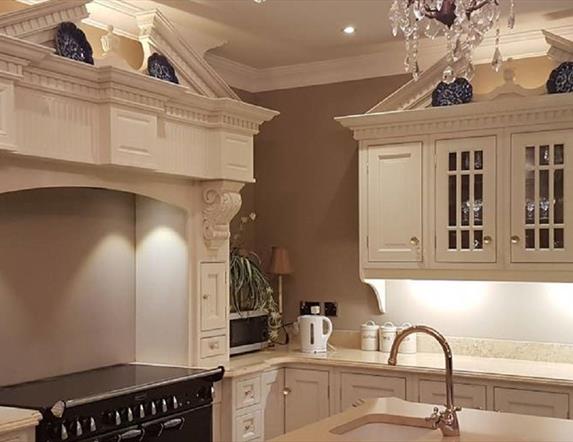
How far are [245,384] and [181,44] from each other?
1.91m

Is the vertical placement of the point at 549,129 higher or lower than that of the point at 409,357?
higher

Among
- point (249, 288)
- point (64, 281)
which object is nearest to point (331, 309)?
point (249, 288)

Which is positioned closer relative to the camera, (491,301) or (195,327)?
(195,327)

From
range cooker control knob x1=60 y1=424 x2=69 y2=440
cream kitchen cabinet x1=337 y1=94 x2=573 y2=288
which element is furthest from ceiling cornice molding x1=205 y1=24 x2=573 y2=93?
range cooker control knob x1=60 y1=424 x2=69 y2=440

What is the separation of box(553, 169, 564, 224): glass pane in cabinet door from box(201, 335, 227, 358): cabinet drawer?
196 centimetres

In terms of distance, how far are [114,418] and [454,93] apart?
265cm

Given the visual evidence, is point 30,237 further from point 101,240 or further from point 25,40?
point 25,40

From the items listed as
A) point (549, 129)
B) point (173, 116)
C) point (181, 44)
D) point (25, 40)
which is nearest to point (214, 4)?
point (181, 44)

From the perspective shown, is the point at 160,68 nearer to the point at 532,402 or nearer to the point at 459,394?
the point at 459,394

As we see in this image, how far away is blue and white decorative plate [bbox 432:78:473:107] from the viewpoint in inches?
178

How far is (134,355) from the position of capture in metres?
4.33

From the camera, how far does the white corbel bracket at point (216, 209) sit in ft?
14.0

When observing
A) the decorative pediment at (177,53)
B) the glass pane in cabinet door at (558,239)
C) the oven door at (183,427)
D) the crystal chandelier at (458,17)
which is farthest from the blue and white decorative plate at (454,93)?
the oven door at (183,427)

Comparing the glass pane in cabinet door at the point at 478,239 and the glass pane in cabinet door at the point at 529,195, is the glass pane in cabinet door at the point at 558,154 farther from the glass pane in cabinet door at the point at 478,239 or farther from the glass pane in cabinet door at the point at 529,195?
the glass pane in cabinet door at the point at 478,239
